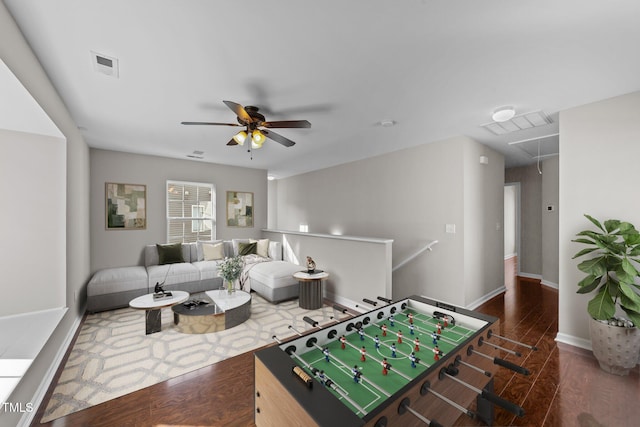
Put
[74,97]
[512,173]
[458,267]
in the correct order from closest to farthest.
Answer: [74,97] < [458,267] < [512,173]

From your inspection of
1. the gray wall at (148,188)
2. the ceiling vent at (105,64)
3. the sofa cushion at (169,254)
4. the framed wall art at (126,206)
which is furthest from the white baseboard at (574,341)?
the framed wall art at (126,206)

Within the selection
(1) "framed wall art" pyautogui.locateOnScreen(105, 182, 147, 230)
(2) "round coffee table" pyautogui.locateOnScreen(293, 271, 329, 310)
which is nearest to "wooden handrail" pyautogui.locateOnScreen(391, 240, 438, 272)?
(2) "round coffee table" pyautogui.locateOnScreen(293, 271, 329, 310)

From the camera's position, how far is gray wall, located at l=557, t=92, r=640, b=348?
2.58m

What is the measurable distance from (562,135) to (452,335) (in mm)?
2832

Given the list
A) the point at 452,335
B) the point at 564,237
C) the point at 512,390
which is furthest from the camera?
the point at 564,237

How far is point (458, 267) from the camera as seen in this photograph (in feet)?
12.9

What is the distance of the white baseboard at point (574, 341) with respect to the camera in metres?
2.83

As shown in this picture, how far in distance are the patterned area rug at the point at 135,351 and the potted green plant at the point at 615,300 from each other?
2819 mm

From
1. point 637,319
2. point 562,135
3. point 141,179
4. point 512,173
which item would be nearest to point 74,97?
point 141,179

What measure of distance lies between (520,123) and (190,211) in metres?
6.01

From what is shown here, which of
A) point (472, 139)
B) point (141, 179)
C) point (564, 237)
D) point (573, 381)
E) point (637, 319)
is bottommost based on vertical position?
point (573, 381)

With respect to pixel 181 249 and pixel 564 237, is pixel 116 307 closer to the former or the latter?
pixel 181 249

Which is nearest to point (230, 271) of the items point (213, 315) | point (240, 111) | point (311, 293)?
point (213, 315)

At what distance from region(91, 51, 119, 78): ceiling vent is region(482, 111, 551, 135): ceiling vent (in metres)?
4.03
